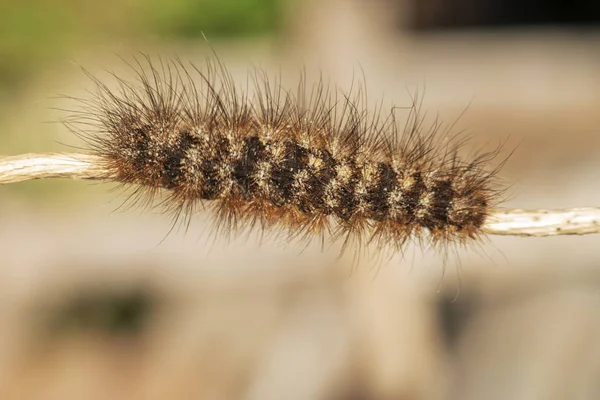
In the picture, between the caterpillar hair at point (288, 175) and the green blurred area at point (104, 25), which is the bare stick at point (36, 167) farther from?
the green blurred area at point (104, 25)

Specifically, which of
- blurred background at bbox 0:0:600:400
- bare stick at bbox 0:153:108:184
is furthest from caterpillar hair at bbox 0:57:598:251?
blurred background at bbox 0:0:600:400

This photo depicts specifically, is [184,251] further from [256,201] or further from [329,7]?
[256,201]

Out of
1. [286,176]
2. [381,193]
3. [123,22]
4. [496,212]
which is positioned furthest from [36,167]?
[123,22]

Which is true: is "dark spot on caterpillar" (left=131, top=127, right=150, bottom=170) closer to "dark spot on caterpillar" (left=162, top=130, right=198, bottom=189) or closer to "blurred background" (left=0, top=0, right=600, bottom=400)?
"dark spot on caterpillar" (left=162, top=130, right=198, bottom=189)

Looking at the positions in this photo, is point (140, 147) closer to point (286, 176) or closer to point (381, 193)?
point (286, 176)

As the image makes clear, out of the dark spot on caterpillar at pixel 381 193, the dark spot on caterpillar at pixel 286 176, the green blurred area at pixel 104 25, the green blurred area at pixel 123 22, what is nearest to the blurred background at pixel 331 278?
the green blurred area at pixel 104 25

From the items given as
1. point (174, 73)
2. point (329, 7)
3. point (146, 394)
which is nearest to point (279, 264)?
point (146, 394)

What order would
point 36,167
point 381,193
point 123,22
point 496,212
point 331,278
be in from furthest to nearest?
point 123,22 < point 331,278 < point 381,193 < point 496,212 < point 36,167
